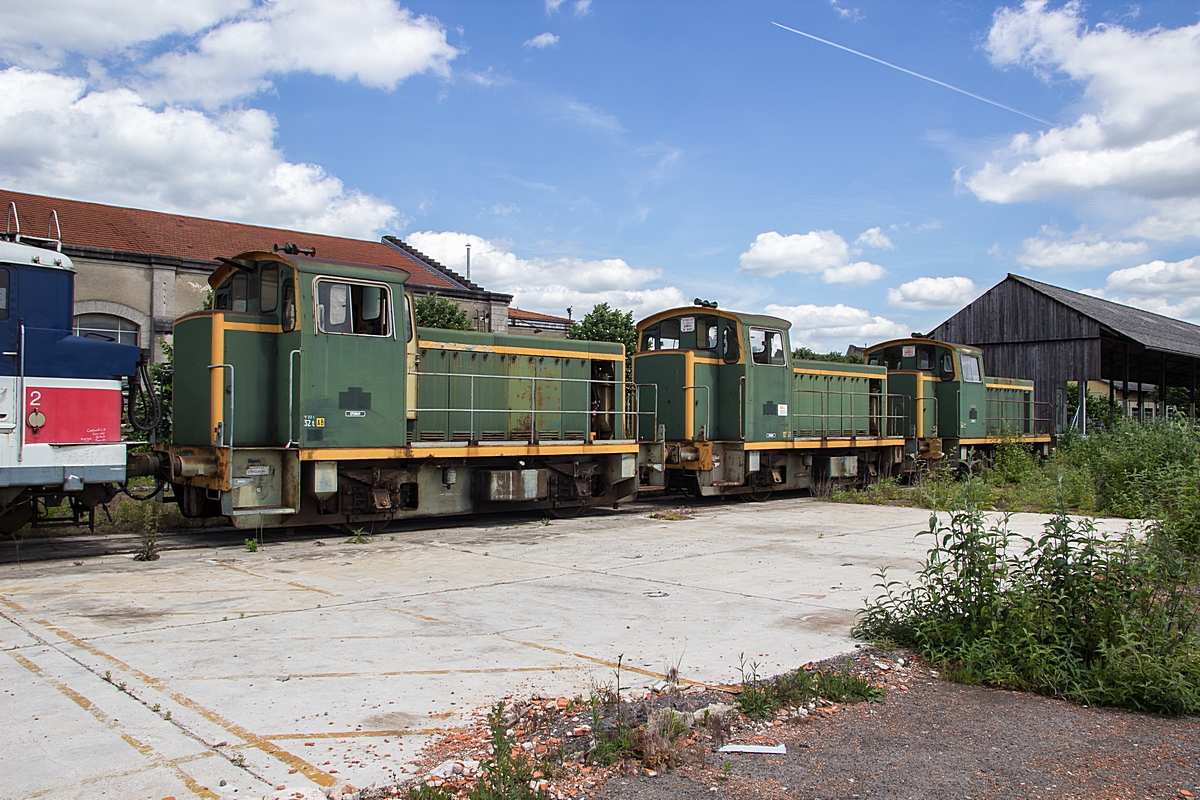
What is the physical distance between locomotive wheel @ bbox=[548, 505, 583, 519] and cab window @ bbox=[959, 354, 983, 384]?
1243 cm

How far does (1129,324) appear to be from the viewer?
31.7 metres

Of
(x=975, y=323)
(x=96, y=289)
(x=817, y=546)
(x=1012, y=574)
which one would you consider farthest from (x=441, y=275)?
(x=1012, y=574)

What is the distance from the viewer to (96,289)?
2544 centimetres

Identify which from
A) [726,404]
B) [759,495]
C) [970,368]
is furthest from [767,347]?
[970,368]

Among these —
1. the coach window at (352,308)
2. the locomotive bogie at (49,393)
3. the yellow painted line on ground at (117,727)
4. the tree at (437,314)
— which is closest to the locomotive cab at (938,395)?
the tree at (437,314)

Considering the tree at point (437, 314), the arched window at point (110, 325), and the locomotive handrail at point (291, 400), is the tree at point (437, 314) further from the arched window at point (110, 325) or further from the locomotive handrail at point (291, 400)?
the locomotive handrail at point (291, 400)

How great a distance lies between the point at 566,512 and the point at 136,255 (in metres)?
18.9

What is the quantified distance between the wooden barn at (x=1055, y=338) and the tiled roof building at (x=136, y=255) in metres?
19.8

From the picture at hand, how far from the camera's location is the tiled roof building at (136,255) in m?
25.5

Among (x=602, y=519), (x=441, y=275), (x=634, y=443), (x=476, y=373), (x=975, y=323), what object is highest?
(x=441, y=275)

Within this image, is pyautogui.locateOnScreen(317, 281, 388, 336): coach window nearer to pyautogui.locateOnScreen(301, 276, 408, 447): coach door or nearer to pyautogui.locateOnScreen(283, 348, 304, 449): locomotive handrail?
pyautogui.locateOnScreen(301, 276, 408, 447): coach door

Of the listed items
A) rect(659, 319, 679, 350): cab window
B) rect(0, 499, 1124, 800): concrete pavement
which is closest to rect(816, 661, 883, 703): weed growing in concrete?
rect(0, 499, 1124, 800): concrete pavement

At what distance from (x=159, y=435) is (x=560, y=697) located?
12.2 meters

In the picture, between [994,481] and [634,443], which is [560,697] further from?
[994,481]
